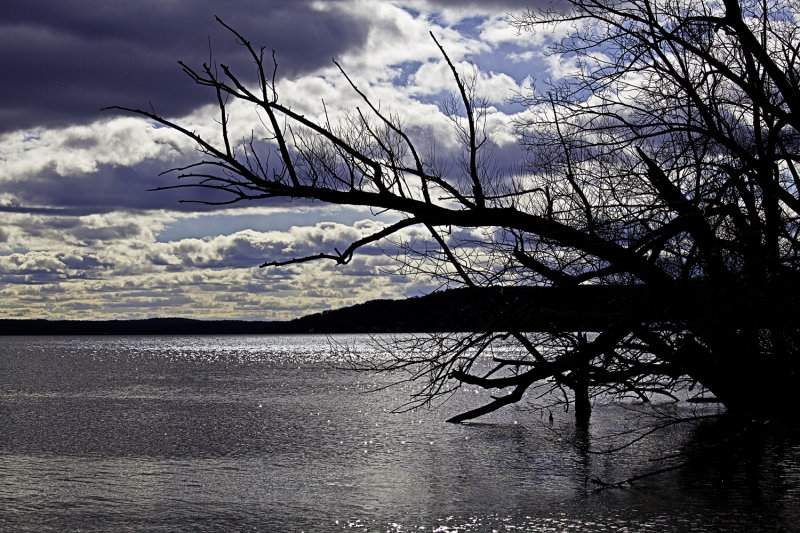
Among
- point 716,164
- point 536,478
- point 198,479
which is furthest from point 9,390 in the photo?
point 716,164

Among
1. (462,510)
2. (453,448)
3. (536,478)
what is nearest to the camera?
(462,510)

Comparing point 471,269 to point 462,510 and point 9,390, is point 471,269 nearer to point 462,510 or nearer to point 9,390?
point 462,510

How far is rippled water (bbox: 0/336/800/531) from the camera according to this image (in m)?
10.9

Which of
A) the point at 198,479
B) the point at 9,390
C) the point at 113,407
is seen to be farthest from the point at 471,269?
the point at 9,390

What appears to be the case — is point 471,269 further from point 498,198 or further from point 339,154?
point 339,154

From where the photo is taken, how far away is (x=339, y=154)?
10070 millimetres

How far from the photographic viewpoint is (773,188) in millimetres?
9180

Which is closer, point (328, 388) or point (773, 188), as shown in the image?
point (773, 188)

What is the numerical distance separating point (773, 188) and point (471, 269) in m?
3.86

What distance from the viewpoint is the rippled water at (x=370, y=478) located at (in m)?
10.9

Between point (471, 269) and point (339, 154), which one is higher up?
point (339, 154)

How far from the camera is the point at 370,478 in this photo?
14453mm

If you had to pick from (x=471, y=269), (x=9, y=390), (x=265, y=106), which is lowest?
(x=9, y=390)

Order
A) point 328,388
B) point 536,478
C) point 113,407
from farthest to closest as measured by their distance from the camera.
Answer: point 328,388 < point 113,407 < point 536,478
